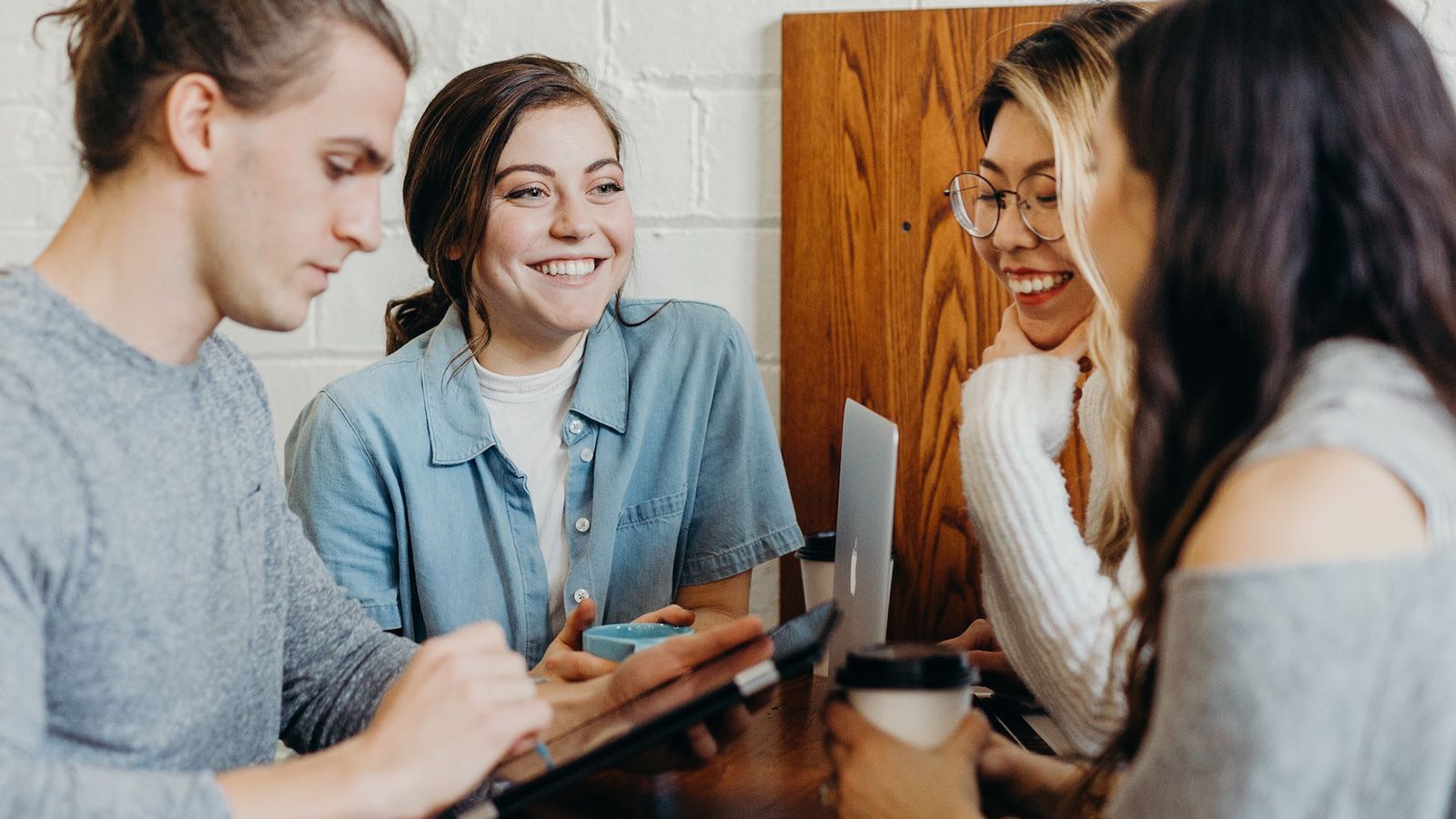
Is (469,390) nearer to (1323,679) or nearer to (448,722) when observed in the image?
(448,722)

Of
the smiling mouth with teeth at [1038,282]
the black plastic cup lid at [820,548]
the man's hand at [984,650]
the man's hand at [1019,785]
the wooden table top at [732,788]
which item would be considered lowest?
the man's hand at [984,650]

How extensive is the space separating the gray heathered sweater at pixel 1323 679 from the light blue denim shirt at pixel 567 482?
0.97m

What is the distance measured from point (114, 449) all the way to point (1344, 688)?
67cm

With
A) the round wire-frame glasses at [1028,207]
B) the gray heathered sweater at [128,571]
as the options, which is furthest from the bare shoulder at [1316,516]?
the round wire-frame glasses at [1028,207]

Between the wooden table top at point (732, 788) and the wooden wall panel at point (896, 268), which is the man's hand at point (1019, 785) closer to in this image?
the wooden table top at point (732, 788)

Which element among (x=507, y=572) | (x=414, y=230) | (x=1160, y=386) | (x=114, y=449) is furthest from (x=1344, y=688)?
(x=414, y=230)

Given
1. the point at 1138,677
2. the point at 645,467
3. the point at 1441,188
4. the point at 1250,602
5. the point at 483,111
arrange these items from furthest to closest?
the point at 645,467, the point at 483,111, the point at 1138,677, the point at 1441,188, the point at 1250,602

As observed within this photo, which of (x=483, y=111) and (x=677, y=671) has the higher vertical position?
(x=483, y=111)

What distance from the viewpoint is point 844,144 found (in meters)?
1.69

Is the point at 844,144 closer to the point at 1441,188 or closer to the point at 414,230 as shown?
the point at 414,230

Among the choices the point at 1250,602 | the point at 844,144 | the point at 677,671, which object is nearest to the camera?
the point at 1250,602

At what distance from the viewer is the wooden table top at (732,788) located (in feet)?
2.87

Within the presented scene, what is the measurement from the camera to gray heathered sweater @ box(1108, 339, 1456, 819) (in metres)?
0.55

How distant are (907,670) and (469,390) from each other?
85 cm
